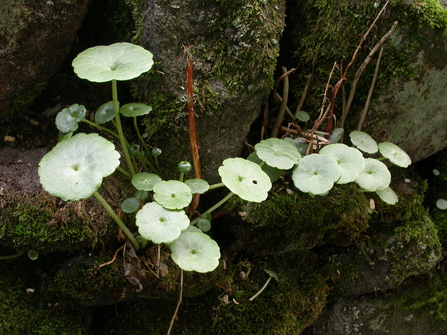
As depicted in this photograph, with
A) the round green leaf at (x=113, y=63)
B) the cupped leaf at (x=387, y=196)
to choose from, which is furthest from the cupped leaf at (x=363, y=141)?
the round green leaf at (x=113, y=63)

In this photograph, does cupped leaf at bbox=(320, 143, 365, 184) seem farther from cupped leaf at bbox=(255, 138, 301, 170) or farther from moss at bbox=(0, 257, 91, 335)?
moss at bbox=(0, 257, 91, 335)

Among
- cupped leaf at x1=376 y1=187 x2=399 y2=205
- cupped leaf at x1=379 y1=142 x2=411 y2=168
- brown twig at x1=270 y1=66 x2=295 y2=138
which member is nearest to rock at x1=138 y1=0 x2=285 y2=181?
brown twig at x1=270 y1=66 x2=295 y2=138

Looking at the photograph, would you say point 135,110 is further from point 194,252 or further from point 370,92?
point 370,92

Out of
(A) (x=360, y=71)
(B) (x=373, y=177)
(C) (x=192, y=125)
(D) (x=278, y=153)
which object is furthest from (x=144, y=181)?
(A) (x=360, y=71)

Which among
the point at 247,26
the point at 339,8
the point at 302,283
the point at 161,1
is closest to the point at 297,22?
Result: the point at 339,8

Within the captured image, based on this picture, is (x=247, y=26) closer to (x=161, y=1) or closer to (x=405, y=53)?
(x=161, y=1)
